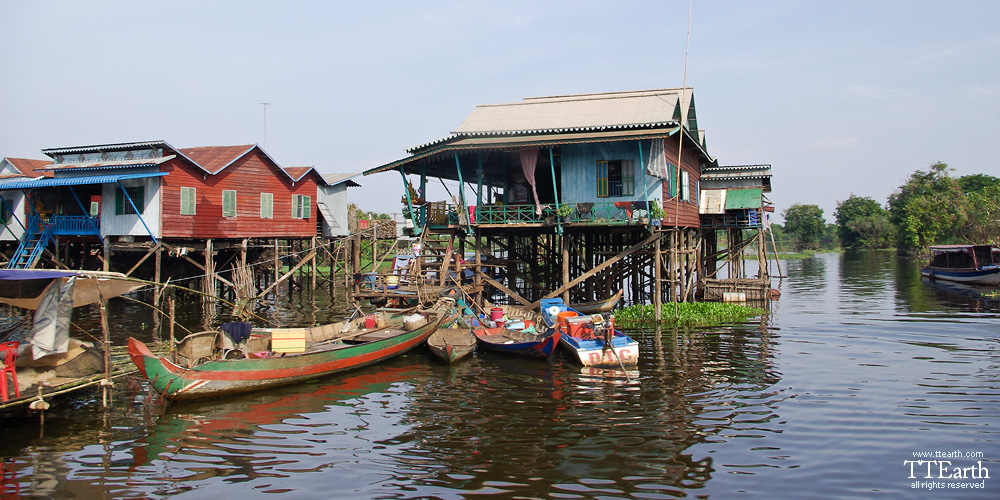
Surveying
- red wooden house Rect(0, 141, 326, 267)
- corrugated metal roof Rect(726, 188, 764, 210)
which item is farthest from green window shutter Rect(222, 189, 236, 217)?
corrugated metal roof Rect(726, 188, 764, 210)

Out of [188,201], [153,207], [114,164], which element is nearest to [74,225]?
[114,164]

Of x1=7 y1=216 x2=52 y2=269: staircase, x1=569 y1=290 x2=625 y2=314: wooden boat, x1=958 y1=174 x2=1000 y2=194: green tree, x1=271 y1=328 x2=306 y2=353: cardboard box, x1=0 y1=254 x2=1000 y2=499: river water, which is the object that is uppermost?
x1=958 y1=174 x2=1000 y2=194: green tree

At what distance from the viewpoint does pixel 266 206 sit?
29734mm

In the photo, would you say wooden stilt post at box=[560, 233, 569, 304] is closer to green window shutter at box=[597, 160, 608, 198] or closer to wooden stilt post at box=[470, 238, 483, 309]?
green window shutter at box=[597, 160, 608, 198]

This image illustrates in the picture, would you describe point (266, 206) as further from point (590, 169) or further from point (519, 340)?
point (519, 340)

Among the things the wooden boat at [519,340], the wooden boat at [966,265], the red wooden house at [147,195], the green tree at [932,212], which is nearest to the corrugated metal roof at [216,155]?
the red wooden house at [147,195]

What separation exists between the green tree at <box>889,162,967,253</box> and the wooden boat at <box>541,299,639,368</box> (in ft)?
179

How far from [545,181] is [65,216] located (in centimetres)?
2021

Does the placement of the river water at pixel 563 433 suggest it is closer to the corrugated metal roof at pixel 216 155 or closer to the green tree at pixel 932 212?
the corrugated metal roof at pixel 216 155

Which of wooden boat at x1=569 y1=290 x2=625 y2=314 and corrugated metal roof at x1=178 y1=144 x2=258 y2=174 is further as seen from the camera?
corrugated metal roof at x1=178 y1=144 x2=258 y2=174

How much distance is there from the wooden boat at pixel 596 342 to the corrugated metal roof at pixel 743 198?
539 inches

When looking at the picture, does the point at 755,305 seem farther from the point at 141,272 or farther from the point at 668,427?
the point at 141,272

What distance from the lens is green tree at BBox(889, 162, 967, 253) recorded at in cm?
5688

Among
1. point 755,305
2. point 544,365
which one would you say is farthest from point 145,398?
point 755,305
